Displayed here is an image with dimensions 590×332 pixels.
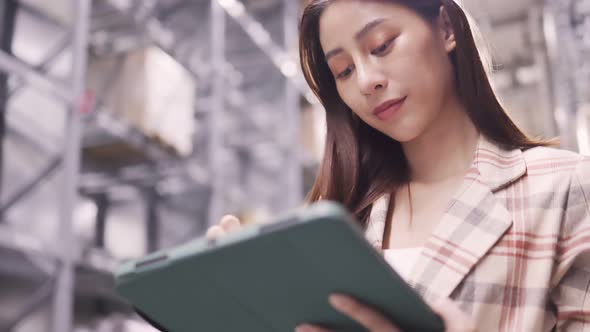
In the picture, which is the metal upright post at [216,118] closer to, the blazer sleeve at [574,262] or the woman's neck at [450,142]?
the woman's neck at [450,142]

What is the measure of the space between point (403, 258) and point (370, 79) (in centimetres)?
28

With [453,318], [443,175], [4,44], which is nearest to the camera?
[453,318]

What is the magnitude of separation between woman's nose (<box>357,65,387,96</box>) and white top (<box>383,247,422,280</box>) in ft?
0.81

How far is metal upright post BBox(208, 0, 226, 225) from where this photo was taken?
3457 mm

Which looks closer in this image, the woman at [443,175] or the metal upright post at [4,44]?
the woman at [443,175]

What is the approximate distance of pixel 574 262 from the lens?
33.8 inches

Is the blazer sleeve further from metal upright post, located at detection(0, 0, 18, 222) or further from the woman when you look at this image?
metal upright post, located at detection(0, 0, 18, 222)

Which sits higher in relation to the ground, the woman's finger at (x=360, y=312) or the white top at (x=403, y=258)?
the white top at (x=403, y=258)

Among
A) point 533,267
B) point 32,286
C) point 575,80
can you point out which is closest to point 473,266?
point 533,267

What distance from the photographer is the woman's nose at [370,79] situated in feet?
3.08

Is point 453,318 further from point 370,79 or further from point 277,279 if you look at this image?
point 370,79

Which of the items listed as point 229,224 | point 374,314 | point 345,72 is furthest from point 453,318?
point 345,72

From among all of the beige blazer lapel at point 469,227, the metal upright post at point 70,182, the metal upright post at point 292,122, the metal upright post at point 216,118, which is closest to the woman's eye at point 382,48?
the beige blazer lapel at point 469,227

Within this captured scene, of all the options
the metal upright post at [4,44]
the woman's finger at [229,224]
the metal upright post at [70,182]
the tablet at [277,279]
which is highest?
the metal upright post at [4,44]
